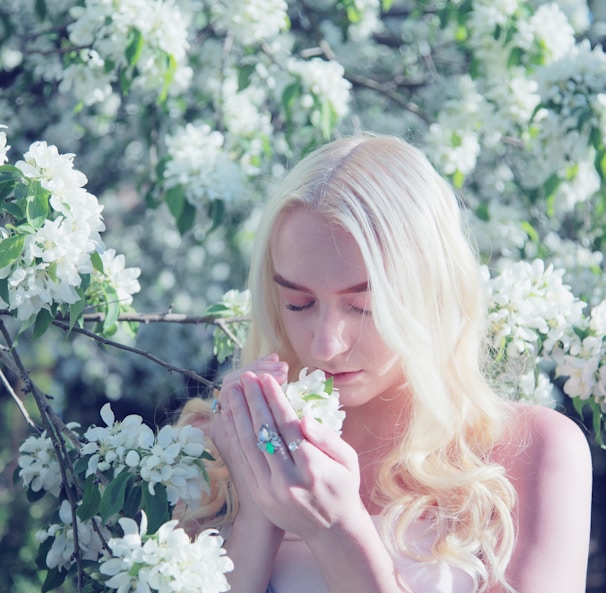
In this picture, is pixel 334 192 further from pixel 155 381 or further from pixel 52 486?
pixel 155 381

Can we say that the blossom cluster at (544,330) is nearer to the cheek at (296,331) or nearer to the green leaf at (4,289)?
the cheek at (296,331)

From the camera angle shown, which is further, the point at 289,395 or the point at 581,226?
the point at 581,226

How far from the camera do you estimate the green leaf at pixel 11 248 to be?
1486 mm

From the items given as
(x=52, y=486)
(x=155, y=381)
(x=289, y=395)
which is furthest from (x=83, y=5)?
(x=155, y=381)

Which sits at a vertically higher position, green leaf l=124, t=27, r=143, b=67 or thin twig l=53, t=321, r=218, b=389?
green leaf l=124, t=27, r=143, b=67

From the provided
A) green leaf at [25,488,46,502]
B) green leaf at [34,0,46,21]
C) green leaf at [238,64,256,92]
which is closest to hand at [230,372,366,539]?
green leaf at [25,488,46,502]

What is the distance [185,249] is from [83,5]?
93.1 inches

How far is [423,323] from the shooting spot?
1783 millimetres

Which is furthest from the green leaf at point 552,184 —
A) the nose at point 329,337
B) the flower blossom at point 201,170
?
the nose at point 329,337

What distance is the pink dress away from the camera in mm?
1686

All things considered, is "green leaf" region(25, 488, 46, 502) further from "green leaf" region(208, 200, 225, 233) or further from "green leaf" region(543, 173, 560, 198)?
"green leaf" region(543, 173, 560, 198)

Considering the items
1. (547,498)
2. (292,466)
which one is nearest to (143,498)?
(292,466)

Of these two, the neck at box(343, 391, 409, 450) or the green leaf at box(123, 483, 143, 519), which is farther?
the neck at box(343, 391, 409, 450)

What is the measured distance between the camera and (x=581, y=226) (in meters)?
3.89
